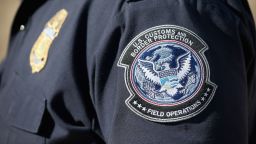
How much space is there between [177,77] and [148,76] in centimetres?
6

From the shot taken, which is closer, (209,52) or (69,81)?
(209,52)

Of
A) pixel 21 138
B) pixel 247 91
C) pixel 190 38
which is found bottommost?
pixel 21 138

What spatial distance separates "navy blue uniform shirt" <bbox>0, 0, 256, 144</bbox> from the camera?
1.12 m

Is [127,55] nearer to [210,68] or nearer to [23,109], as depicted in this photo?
[210,68]

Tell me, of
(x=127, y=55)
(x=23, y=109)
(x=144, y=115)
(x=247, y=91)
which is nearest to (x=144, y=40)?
(x=127, y=55)

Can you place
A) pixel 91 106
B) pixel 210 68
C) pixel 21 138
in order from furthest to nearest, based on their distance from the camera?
pixel 21 138 → pixel 91 106 → pixel 210 68

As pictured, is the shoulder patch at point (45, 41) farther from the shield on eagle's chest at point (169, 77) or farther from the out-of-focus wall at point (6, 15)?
the out-of-focus wall at point (6, 15)

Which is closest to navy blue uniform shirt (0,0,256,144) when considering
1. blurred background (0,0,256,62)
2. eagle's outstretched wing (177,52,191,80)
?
eagle's outstretched wing (177,52,191,80)

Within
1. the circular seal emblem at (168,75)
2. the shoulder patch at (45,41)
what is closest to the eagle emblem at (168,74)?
the circular seal emblem at (168,75)

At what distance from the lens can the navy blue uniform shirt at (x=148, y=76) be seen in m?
1.12

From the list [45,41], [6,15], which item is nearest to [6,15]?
[6,15]

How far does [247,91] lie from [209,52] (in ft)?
0.48

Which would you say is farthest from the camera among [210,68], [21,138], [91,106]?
[21,138]

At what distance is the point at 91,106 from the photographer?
1.28m
